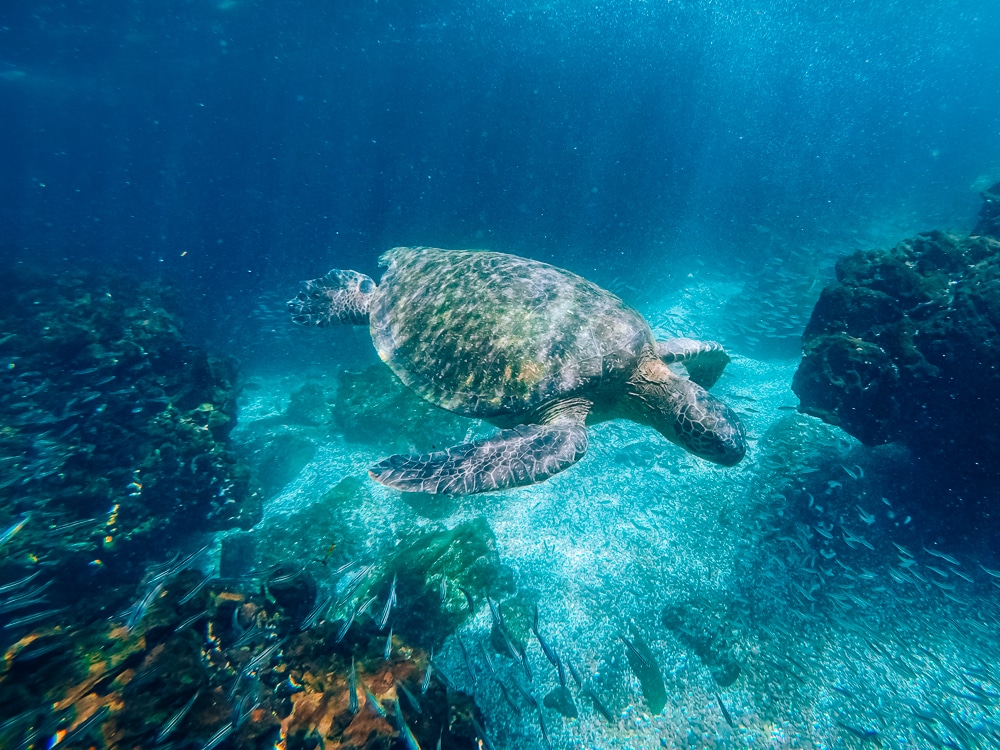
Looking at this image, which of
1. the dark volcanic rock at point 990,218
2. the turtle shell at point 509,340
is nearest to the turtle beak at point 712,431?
the turtle shell at point 509,340

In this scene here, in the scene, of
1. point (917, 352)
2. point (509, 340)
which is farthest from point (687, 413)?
point (917, 352)

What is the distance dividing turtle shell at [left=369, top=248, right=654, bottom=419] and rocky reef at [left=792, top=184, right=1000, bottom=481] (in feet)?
Result: 14.5

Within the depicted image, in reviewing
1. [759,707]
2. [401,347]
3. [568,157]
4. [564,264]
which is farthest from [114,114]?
[759,707]

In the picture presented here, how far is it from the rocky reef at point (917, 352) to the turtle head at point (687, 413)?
3780 millimetres

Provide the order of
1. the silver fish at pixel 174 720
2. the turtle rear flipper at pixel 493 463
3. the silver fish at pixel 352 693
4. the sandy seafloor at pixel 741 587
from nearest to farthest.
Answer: the silver fish at pixel 174 720
the silver fish at pixel 352 693
the turtle rear flipper at pixel 493 463
the sandy seafloor at pixel 741 587

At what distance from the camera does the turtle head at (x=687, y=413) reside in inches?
180

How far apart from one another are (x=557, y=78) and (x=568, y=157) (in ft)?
28.9

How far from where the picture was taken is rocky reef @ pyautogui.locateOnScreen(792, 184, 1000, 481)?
5754mm

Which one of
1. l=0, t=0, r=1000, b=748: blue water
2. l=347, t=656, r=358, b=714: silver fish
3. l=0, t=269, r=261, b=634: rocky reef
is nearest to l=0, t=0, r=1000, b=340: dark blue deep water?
l=0, t=0, r=1000, b=748: blue water

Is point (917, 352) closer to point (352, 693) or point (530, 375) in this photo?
point (530, 375)

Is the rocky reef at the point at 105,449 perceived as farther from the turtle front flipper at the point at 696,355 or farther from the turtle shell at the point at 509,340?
the turtle front flipper at the point at 696,355

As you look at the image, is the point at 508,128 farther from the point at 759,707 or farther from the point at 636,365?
the point at 759,707

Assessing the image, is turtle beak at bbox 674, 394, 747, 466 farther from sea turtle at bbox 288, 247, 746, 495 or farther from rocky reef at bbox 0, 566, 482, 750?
rocky reef at bbox 0, 566, 482, 750

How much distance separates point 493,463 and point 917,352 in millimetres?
7355
